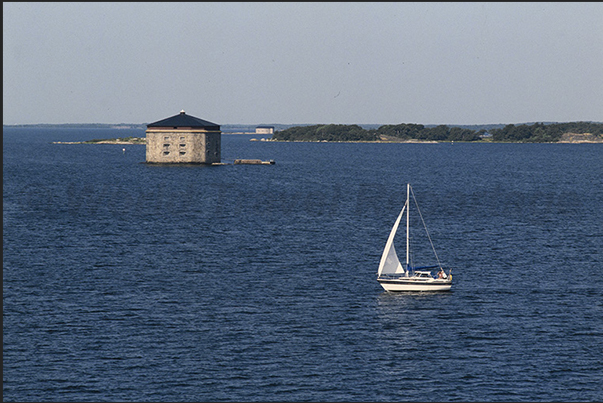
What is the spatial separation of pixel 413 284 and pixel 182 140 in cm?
13675

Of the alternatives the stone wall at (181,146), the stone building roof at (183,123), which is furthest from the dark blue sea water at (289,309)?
the stone wall at (181,146)

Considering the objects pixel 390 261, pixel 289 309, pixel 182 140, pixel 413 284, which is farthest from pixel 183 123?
pixel 289 309

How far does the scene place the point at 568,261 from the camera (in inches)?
2908

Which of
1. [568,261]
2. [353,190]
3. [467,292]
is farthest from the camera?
[353,190]

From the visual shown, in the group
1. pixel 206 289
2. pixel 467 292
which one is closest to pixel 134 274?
pixel 206 289

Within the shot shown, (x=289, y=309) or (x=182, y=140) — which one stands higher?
(x=182, y=140)

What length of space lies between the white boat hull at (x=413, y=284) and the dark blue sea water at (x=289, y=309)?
0.70 metres

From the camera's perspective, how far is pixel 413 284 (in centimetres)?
6116

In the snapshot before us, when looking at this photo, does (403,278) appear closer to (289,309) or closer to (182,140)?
(289,309)

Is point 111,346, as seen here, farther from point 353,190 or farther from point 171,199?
point 353,190

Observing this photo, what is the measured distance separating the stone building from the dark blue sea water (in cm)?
7874

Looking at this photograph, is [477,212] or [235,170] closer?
[477,212]

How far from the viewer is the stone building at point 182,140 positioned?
188m

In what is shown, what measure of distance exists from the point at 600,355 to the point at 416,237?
145 feet
